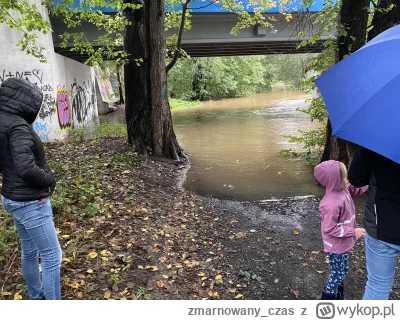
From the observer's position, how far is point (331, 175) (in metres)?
2.89

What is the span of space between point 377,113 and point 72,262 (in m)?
3.40

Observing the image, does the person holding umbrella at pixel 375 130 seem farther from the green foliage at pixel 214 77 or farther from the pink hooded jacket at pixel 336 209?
the green foliage at pixel 214 77

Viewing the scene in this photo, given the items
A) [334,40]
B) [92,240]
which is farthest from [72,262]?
[334,40]

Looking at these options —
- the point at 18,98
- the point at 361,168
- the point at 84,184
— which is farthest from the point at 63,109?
the point at 361,168

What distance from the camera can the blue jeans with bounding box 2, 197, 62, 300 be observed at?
271 cm

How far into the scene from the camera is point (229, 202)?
6863 millimetres

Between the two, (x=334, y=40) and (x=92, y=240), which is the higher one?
(x=334, y=40)

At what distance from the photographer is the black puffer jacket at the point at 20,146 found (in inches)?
99.9

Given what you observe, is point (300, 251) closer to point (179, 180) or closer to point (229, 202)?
point (229, 202)

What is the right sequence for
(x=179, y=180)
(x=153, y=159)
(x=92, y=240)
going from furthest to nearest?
(x=153, y=159) < (x=179, y=180) < (x=92, y=240)

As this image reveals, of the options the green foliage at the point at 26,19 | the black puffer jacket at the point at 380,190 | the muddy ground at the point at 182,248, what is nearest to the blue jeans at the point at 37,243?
the muddy ground at the point at 182,248

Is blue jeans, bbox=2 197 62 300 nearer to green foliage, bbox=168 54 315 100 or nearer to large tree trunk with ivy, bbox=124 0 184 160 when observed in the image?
large tree trunk with ivy, bbox=124 0 184 160

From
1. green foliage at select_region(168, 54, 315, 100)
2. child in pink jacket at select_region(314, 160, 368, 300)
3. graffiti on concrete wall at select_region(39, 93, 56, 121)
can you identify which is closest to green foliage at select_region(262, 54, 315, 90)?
green foliage at select_region(168, 54, 315, 100)

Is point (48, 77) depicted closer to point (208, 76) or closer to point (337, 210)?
point (337, 210)
